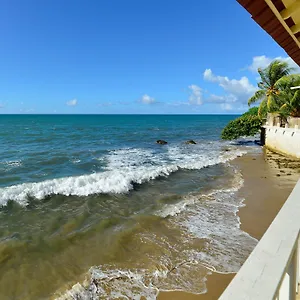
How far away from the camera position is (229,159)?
66.2 ft

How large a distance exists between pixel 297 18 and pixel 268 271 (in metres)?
2.67

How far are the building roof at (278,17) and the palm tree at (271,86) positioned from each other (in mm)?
23866

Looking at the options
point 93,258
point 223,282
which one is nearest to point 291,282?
point 223,282

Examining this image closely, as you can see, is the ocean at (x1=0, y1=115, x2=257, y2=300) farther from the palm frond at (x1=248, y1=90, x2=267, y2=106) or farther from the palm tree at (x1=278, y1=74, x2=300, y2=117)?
the palm frond at (x1=248, y1=90, x2=267, y2=106)

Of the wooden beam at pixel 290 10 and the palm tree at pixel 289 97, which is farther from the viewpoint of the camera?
the palm tree at pixel 289 97

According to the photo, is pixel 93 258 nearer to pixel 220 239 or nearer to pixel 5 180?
pixel 220 239

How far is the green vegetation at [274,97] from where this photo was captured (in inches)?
901

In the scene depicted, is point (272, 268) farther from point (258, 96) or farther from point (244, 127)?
point (244, 127)

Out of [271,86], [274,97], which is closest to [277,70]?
[271,86]

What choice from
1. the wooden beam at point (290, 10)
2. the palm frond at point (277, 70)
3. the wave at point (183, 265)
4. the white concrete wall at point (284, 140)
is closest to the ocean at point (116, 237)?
the wave at point (183, 265)

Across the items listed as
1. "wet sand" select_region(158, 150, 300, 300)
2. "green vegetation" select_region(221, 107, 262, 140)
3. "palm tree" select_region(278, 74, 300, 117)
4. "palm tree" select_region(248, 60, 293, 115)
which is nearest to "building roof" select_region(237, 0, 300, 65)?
"wet sand" select_region(158, 150, 300, 300)

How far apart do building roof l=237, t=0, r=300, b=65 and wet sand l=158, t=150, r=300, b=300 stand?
4.50 m

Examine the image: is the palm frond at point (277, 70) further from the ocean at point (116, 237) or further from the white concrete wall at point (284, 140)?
the ocean at point (116, 237)

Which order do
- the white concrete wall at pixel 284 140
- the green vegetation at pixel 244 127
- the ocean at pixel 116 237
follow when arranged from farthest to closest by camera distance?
the green vegetation at pixel 244 127, the white concrete wall at pixel 284 140, the ocean at pixel 116 237
